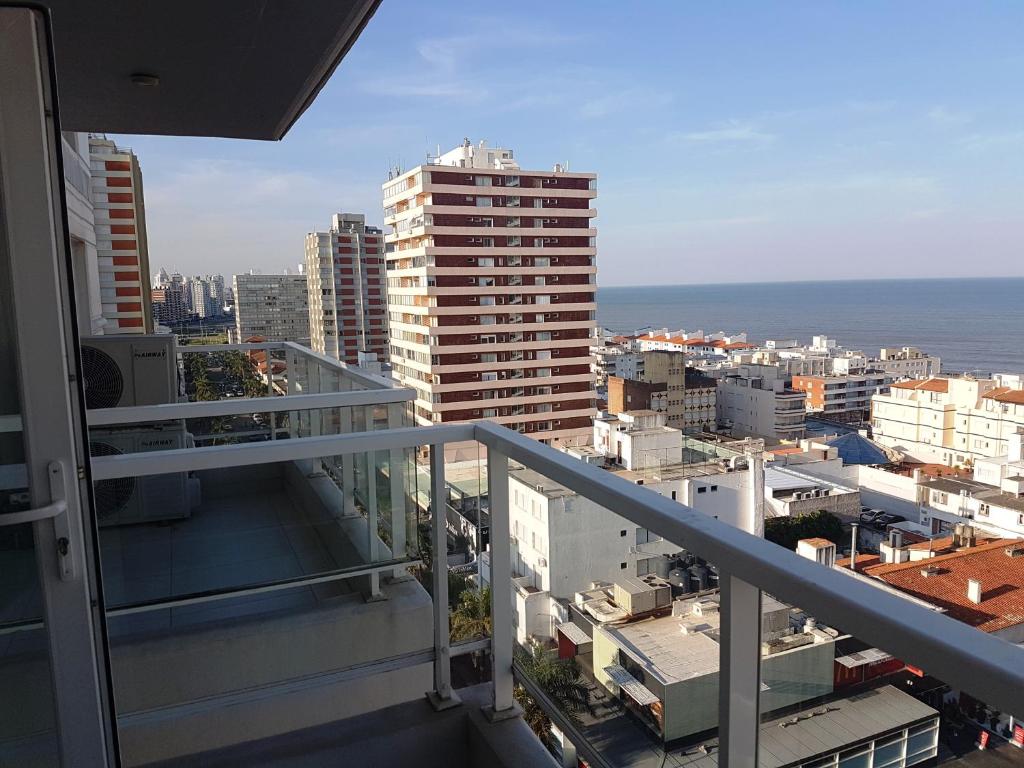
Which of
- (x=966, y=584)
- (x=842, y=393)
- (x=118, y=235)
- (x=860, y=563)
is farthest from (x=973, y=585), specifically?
(x=842, y=393)

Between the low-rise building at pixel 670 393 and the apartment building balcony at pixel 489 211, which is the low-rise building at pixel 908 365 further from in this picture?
the apartment building balcony at pixel 489 211

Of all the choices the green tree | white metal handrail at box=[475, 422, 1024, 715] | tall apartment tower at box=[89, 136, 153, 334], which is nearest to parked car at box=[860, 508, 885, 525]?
the green tree

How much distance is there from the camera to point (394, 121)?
208 ft

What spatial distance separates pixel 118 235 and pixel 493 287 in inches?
766

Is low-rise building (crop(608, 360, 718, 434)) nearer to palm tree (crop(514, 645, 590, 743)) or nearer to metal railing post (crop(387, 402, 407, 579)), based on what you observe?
metal railing post (crop(387, 402, 407, 579))

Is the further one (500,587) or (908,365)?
(908,365)

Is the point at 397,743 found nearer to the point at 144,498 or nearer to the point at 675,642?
the point at 144,498

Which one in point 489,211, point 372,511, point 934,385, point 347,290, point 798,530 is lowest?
point 934,385

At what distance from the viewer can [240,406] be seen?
10.7 feet

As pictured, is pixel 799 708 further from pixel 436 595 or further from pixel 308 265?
pixel 308 265

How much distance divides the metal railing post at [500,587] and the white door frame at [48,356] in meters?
0.82

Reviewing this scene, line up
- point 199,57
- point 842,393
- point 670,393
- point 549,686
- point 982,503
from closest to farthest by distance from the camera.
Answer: point 549,686
point 199,57
point 982,503
point 670,393
point 842,393

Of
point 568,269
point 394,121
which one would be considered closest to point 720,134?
point 394,121

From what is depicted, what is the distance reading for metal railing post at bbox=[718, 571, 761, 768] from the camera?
82cm
